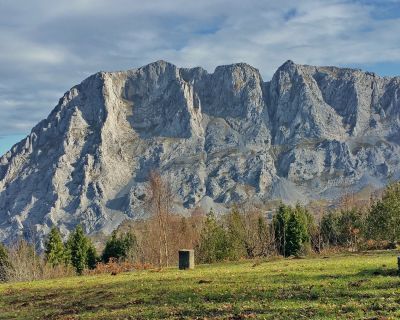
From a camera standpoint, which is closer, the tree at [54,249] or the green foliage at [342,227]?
the tree at [54,249]

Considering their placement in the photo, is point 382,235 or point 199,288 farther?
point 382,235

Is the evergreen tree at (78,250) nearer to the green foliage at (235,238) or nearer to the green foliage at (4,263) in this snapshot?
the green foliage at (4,263)

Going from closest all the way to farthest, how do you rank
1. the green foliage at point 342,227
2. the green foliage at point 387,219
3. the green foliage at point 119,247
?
Result: the green foliage at point 387,219 → the green foliage at point 342,227 → the green foliage at point 119,247

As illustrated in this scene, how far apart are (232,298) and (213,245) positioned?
242 feet

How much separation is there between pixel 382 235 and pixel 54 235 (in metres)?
65.7

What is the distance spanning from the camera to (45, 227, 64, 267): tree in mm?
105312

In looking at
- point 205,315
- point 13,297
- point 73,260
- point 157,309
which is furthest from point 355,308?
point 73,260

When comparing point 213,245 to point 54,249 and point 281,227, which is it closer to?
point 281,227

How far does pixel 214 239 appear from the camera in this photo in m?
98.1

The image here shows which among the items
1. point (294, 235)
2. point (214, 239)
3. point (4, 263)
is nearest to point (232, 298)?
point (214, 239)

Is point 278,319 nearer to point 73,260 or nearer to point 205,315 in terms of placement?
point 205,315

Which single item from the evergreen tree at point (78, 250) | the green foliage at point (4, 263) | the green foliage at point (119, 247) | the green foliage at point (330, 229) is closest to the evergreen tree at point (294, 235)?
the green foliage at point (330, 229)

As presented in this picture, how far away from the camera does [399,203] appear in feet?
266

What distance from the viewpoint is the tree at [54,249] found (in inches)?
4146
